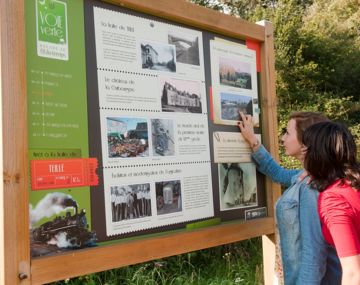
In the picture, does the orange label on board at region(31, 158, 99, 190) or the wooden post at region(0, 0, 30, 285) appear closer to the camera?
the wooden post at region(0, 0, 30, 285)

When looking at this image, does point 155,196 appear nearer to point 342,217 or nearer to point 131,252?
point 131,252

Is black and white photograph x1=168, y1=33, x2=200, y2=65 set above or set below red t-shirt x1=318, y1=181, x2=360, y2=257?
above

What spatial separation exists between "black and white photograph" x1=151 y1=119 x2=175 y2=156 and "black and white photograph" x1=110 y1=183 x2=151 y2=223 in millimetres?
179

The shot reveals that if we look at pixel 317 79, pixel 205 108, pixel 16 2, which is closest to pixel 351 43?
pixel 317 79

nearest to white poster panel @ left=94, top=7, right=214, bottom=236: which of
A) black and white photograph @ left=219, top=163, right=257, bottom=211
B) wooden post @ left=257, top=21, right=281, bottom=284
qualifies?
black and white photograph @ left=219, top=163, right=257, bottom=211

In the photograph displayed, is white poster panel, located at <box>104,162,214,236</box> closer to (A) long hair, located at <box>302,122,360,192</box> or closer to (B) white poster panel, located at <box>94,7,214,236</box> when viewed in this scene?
(B) white poster panel, located at <box>94,7,214,236</box>

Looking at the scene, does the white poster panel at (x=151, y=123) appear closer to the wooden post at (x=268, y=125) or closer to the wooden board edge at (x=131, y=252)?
the wooden board edge at (x=131, y=252)

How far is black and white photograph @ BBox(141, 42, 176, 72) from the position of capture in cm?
222

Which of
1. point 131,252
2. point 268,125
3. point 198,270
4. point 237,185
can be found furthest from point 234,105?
point 198,270

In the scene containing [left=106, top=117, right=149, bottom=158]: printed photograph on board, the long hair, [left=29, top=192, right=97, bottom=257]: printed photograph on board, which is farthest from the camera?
[left=106, top=117, right=149, bottom=158]: printed photograph on board

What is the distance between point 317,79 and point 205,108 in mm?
10946

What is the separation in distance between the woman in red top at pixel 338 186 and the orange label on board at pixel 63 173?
0.88 m

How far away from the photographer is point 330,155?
195 centimetres

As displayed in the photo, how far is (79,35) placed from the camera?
1.97 meters
